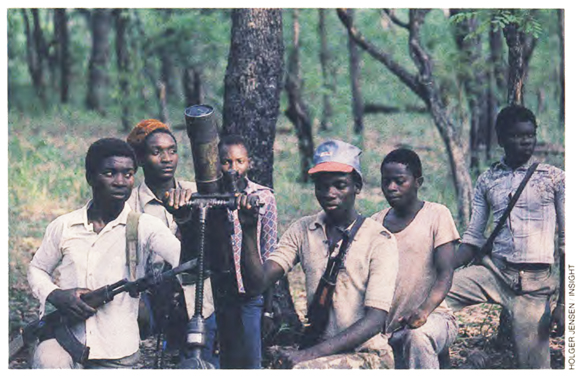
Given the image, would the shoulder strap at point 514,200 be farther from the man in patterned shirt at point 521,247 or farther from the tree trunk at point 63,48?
the tree trunk at point 63,48

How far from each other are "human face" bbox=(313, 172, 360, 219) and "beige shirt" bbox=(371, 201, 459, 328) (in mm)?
608

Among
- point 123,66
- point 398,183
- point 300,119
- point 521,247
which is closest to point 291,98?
point 300,119

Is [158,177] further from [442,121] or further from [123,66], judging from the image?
[123,66]

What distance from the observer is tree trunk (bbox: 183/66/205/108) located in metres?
15.3

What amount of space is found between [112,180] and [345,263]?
1.40 meters

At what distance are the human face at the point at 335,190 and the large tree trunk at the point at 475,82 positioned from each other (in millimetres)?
5197

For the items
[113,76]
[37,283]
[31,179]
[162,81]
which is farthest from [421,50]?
[113,76]

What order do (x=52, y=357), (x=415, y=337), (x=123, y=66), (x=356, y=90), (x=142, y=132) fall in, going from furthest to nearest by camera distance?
(x=123, y=66)
(x=356, y=90)
(x=142, y=132)
(x=415, y=337)
(x=52, y=357)

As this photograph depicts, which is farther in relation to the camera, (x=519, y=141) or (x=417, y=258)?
(x=519, y=141)

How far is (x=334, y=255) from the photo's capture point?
4887mm

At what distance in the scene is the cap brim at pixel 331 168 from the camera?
483 centimetres

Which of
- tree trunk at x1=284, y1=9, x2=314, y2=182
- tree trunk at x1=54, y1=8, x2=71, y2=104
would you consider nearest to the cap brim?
tree trunk at x1=284, y1=9, x2=314, y2=182

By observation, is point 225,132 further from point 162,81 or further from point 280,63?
point 162,81
